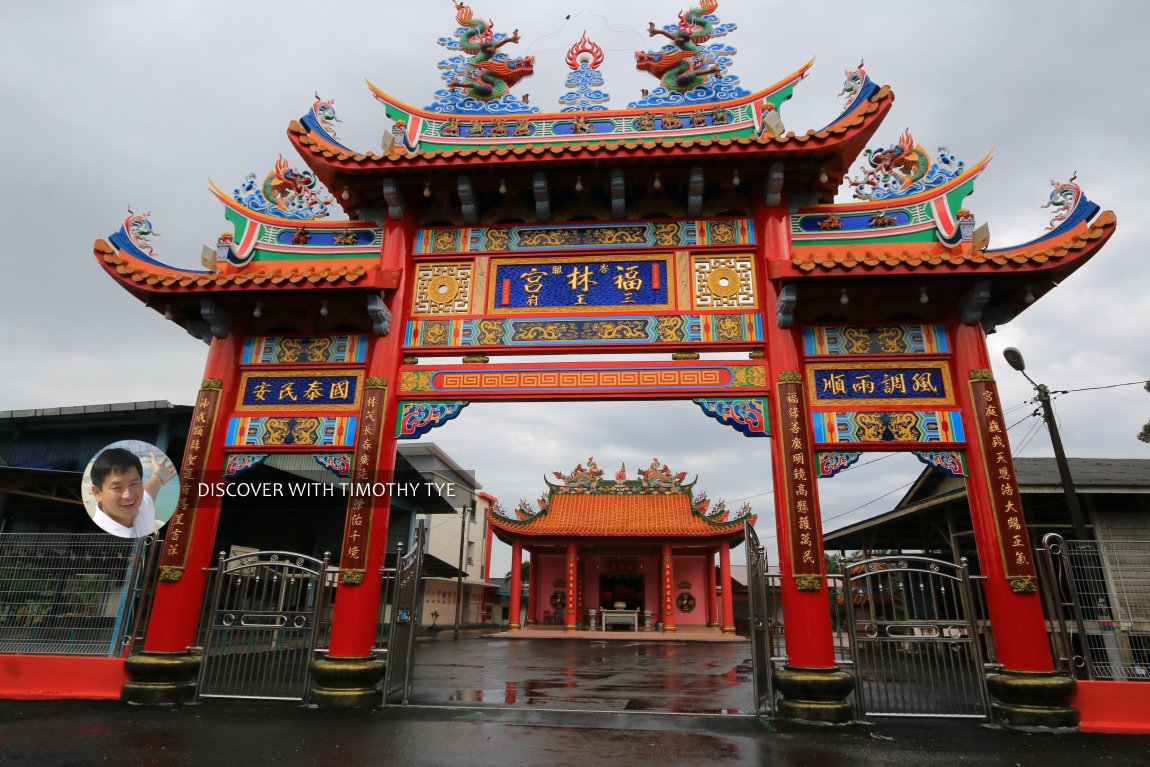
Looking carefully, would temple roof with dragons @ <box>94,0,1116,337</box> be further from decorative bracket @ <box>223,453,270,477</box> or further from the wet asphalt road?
the wet asphalt road

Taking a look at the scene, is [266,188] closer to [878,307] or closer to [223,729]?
[223,729]

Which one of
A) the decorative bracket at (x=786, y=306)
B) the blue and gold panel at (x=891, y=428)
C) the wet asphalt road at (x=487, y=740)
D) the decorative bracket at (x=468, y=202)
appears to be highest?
the decorative bracket at (x=468, y=202)

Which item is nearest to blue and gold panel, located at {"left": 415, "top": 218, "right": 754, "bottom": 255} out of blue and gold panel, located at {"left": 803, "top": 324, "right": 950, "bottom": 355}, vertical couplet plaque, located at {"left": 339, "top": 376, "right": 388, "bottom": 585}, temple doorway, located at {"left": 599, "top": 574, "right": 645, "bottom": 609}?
blue and gold panel, located at {"left": 803, "top": 324, "right": 950, "bottom": 355}

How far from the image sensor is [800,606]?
6.95 m

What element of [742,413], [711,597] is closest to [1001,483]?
[742,413]

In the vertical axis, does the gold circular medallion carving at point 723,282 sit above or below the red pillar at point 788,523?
above

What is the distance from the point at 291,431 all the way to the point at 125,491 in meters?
1.93

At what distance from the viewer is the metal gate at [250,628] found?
7.36 metres

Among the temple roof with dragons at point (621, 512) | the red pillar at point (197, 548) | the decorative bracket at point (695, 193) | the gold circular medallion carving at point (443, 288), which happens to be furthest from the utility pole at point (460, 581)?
the decorative bracket at point (695, 193)

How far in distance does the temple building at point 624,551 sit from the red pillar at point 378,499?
20.1 meters

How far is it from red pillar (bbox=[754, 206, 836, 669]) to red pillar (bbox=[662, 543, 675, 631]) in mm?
20457

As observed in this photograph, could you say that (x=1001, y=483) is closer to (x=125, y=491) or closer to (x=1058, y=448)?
(x=1058, y=448)

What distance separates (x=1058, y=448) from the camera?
1218cm

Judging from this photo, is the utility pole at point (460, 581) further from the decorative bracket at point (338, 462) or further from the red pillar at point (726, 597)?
the decorative bracket at point (338, 462)
